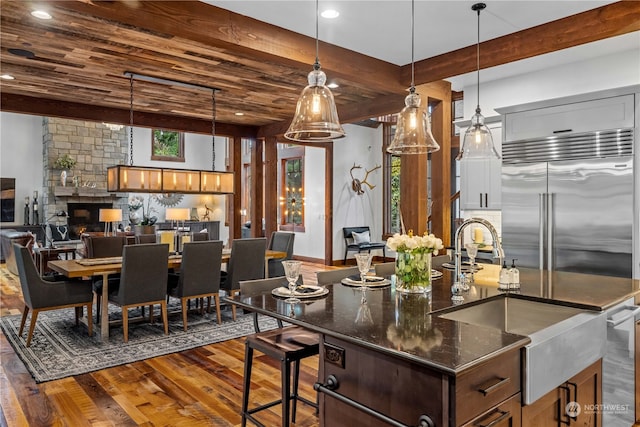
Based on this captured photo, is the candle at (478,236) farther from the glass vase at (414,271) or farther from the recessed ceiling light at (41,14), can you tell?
the recessed ceiling light at (41,14)

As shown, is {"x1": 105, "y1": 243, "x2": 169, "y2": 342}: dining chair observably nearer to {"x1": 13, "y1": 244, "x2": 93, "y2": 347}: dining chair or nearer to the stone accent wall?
{"x1": 13, "y1": 244, "x2": 93, "y2": 347}: dining chair

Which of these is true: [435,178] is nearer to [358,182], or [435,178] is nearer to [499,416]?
[499,416]

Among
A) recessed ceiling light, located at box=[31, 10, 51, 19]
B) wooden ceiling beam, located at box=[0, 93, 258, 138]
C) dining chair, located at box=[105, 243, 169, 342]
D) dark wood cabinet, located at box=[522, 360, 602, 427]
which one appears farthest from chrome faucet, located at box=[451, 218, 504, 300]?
wooden ceiling beam, located at box=[0, 93, 258, 138]

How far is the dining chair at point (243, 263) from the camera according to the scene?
16.8 ft

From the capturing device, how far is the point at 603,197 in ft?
13.0

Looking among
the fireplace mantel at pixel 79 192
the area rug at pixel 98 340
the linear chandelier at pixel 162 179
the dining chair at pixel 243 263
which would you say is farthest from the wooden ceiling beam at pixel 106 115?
the fireplace mantel at pixel 79 192

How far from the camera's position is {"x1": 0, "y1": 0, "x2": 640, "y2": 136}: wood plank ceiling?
3068 mm

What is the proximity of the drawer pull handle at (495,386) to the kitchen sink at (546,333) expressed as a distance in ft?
0.40

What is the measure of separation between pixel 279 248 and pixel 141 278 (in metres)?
2.29

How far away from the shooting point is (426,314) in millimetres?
1870

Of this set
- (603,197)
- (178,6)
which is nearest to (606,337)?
(603,197)

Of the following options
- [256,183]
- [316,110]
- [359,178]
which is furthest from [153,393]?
[359,178]

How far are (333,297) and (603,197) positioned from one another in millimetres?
3084

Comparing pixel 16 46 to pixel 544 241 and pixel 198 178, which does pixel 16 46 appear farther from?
pixel 544 241
